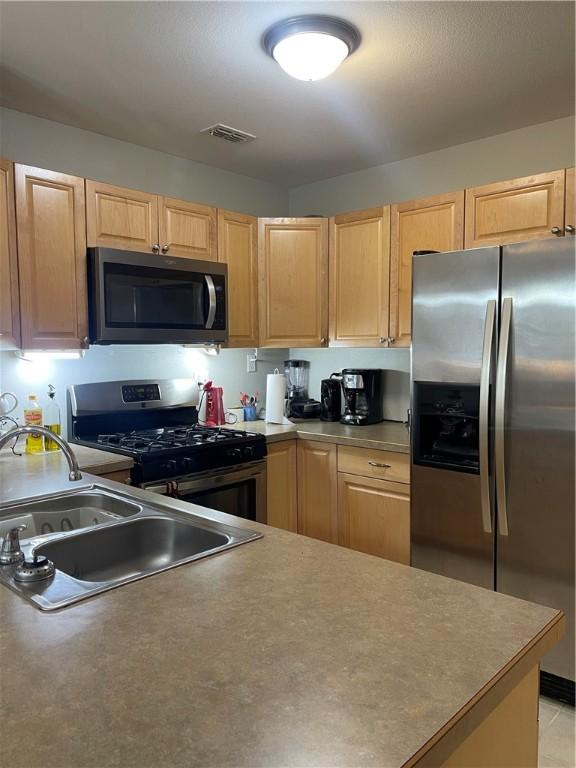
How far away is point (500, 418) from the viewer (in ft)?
7.26

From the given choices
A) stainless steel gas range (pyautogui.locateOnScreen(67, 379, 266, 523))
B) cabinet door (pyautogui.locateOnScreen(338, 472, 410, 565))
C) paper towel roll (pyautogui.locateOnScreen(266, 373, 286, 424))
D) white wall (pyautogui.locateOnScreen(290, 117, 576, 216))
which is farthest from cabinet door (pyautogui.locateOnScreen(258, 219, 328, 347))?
cabinet door (pyautogui.locateOnScreen(338, 472, 410, 565))

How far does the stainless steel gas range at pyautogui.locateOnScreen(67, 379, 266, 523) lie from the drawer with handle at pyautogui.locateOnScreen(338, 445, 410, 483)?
43 centimetres

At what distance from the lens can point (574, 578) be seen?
2.15 meters

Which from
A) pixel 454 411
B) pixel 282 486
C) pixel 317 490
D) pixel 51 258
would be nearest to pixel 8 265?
pixel 51 258

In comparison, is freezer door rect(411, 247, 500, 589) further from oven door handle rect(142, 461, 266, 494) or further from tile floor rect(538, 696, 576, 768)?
oven door handle rect(142, 461, 266, 494)

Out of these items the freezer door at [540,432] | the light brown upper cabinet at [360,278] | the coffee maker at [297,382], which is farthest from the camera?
the coffee maker at [297,382]

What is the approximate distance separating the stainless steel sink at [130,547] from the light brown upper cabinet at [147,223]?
1.62m

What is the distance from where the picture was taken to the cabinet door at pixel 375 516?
275 centimetres

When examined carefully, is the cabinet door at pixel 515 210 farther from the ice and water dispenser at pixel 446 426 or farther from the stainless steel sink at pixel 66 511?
the stainless steel sink at pixel 66 511

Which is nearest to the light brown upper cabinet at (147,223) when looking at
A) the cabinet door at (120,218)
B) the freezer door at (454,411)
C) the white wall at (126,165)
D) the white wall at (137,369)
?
the cabinet door at (120,218)

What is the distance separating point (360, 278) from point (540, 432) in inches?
55.9

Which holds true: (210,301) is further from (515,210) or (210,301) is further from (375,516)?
(515,210)

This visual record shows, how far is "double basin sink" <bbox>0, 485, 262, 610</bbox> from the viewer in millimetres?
1393

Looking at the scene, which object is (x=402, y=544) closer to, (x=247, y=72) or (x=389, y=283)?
(x=389, y=283)
